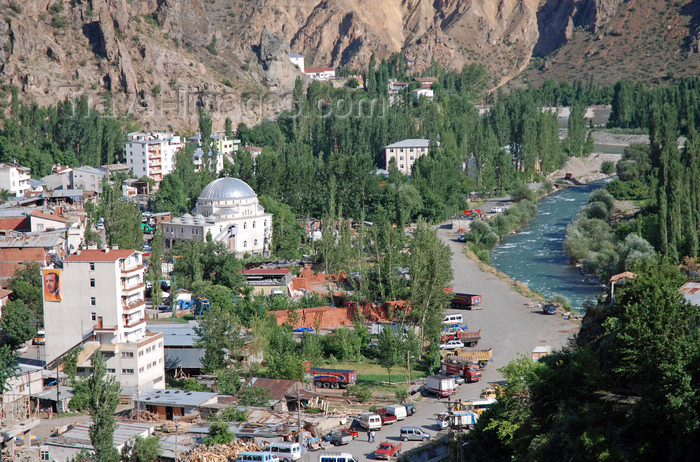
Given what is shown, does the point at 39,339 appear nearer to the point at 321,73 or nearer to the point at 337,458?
the point at 337,458

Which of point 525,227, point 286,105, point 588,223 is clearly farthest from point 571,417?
point 286,105

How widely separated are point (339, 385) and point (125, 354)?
21.6 ft

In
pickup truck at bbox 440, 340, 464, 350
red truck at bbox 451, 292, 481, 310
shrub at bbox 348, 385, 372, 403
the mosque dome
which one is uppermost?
the mosque dome

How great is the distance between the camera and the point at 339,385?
29.4 m

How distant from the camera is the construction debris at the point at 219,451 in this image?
23.3 metres

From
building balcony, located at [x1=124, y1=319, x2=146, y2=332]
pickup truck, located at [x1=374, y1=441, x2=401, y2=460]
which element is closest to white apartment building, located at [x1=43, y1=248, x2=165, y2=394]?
building balcony, located at [x1=124, y1=319, x2=146, y2=332]

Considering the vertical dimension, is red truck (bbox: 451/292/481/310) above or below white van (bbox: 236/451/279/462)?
above

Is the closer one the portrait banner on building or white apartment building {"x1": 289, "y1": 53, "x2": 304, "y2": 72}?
the portrait banner on building

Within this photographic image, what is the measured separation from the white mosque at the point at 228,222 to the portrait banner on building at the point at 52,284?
15.9m

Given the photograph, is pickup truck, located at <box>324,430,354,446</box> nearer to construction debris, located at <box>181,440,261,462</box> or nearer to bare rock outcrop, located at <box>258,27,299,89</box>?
construction debris, located at <box>181,440,261,462</box>

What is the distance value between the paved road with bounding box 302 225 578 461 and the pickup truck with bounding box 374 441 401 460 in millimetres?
325

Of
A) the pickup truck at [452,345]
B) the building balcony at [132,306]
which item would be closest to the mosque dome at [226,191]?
the building balcony at [132,306]

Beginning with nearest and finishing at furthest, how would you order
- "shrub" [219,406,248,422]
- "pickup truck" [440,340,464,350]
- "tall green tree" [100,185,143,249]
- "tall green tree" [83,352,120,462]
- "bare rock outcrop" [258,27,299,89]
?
"tall green tree" [83,352,120,462] < "shrub" [219,406,248,422] < "pickup truck" [440,340,464,350] < "tall green tree" [100,185,143,249] < "bare rock outcrop" [258,27,299,89]

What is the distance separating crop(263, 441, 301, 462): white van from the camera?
918 inches
